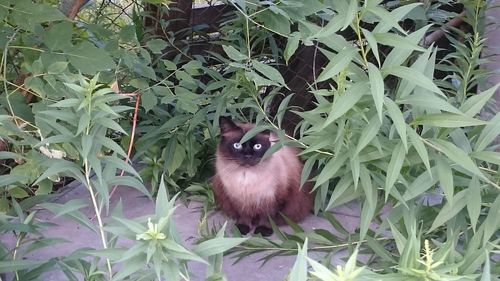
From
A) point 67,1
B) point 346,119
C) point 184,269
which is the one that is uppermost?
point 67,1

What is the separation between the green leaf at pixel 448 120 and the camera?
50.6 inches

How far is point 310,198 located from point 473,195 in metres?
1.41

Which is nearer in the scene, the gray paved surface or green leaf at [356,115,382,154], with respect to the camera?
green leaf at [356,115,382,154]

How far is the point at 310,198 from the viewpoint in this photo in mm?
2754

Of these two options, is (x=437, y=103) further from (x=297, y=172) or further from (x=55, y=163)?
(x=297, y=172)

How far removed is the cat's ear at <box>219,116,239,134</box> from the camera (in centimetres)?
269

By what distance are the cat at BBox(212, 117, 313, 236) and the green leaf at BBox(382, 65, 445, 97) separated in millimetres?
1414

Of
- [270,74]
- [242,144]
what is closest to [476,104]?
[270,74]

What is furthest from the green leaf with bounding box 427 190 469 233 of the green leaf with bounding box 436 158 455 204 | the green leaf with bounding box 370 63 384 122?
the green leaf with bounding box 370 63 384 122

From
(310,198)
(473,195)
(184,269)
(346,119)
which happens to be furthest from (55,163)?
(310,198)

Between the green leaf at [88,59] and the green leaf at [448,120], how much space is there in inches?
39.1

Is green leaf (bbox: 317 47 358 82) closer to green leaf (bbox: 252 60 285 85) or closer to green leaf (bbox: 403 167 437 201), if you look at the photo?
green leaf (bbox: 403 167 437 201)

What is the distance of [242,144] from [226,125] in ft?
0.40

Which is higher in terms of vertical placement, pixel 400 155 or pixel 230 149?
pixel 400 155
